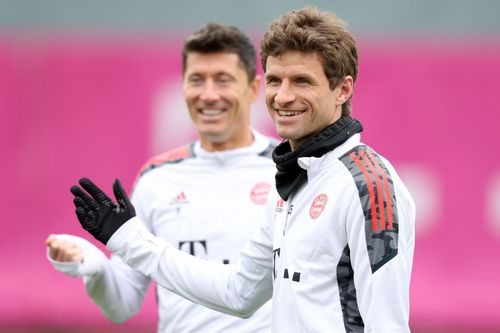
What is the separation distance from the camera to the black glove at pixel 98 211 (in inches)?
146

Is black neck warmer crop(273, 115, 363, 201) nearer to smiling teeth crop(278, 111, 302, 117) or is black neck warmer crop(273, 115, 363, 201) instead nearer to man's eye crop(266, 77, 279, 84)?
smiling teeth crop(278, 111, 302, 117)

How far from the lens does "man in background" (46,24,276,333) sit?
4594mm

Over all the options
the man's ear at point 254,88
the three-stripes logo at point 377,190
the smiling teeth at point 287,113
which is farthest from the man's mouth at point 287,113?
the man's ear at point 254,88

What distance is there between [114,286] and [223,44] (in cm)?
122

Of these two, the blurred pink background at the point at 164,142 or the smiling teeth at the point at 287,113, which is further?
the blurred pink background at the point at 164,142

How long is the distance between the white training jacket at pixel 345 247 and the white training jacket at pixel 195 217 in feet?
3.31

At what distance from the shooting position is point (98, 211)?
3.73 m

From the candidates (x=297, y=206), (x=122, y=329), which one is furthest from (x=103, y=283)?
(x=122, y=329)

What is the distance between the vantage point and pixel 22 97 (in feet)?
28.8

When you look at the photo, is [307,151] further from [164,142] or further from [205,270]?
[164,142]

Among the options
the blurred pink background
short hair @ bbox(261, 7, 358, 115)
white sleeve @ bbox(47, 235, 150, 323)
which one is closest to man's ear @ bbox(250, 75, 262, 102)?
white sleeve @ bbox(47, 235, 150, 323)

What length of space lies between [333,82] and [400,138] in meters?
4.98

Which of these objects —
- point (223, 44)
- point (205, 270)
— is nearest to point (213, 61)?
point (223, 44)

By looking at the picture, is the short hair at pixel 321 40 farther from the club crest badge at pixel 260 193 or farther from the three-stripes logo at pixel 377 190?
the club crest badge at pixel 260 193
